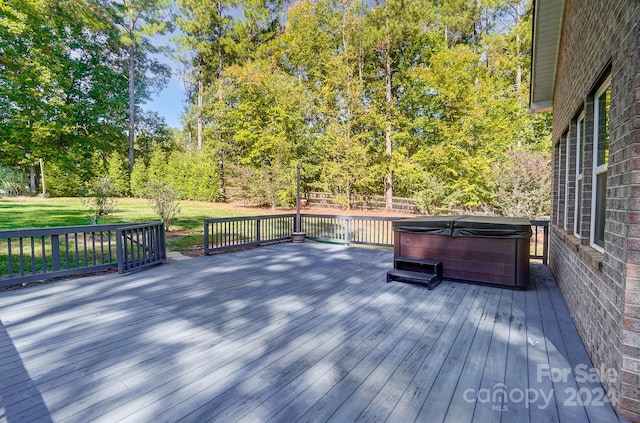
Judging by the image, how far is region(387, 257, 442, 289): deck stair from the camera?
4160 mm

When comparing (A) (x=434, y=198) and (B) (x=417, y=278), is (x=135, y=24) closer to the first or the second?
(A) (x=434, y=198)

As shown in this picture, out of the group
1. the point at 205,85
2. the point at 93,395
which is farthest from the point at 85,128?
the point at 93,395

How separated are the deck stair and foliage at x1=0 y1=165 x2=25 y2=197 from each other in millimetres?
19779

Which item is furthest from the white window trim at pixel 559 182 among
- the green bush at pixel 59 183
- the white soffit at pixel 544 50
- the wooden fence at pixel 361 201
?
the green bush at pixel 59 183

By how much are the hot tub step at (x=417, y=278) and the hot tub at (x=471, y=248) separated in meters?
0.27

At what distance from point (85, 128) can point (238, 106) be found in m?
7.37

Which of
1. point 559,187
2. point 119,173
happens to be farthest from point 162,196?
point 119,173

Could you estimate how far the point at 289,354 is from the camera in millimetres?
2344

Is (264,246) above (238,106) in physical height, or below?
below

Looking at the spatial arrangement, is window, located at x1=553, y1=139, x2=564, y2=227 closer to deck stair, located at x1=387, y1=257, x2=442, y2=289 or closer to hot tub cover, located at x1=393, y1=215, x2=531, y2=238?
hot tub cover, located at x1=393, y1=215, x2=531, y2=238

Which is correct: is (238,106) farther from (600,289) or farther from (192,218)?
(600,289)

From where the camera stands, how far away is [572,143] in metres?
3.75

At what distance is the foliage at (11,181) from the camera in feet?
50.1

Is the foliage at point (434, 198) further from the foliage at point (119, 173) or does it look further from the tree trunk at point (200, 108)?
the foliage at point (119, 173)
